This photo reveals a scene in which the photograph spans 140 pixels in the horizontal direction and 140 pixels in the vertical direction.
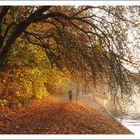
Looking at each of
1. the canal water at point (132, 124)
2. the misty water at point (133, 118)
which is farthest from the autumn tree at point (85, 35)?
the canal water at point (132, 124)

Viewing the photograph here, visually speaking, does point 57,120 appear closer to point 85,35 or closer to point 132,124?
point 132,124

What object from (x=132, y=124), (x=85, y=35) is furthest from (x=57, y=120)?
(x=85, y=35)

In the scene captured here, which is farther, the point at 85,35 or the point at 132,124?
the point at 85,35

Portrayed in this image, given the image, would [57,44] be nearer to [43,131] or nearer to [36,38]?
[36,38]

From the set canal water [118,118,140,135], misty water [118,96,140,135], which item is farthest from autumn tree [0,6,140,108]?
canal water [118,118,140,135]

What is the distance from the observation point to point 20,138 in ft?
35.6

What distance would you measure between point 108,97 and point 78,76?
0.38m

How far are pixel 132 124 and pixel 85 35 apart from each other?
1.04m

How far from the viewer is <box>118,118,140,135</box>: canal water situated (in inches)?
430

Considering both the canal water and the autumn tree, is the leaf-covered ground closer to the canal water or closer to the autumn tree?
the canal water

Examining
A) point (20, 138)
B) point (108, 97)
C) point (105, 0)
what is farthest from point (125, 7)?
point (20, 138)

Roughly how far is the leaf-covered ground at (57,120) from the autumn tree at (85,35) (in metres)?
0.29

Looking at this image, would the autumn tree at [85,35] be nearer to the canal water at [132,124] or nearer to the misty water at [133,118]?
the misty water at [133,118]

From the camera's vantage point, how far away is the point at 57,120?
11008 millimetres
